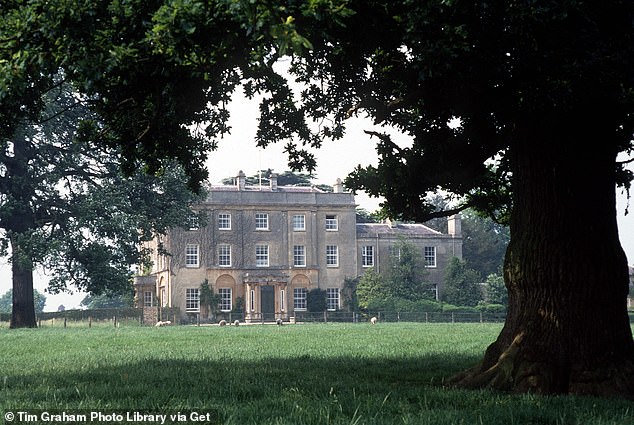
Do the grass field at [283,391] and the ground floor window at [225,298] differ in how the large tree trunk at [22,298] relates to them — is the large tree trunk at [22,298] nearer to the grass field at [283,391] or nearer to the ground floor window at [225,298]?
the ground floor window at [225,298]

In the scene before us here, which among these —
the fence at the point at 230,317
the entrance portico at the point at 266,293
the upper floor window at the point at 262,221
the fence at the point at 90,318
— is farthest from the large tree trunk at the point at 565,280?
the upper floor window at the point at 262,221

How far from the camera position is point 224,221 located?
67.1 m

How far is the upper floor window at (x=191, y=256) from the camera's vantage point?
6556 cm

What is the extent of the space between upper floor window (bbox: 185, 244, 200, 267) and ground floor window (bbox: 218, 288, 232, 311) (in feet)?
9.42

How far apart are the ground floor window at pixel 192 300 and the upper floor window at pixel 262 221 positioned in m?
7.25

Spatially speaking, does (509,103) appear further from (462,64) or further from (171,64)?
(171,64)

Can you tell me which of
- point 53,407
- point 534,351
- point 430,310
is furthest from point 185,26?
point 430,310

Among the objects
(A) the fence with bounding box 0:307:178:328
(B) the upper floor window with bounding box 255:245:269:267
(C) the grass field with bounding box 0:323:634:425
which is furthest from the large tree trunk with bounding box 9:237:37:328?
(C) the grass field with bounding box 0:323:634:425

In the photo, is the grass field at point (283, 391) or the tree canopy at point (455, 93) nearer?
the grass field at point (283, 391)

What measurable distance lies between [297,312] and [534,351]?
5436cm

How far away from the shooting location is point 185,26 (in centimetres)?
815

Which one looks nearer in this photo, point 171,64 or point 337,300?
point 171,64

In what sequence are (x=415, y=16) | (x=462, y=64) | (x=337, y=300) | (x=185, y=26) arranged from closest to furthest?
(x=185, y=26) < (x=415, y=16) < (x=462, y=64) < (x=337, y=300)

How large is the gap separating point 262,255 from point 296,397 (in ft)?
192
